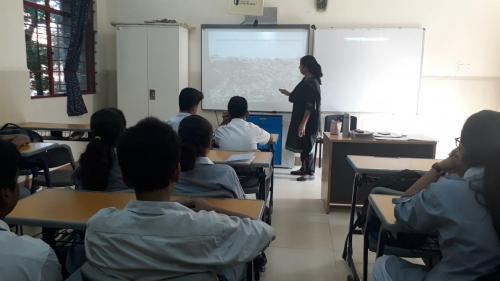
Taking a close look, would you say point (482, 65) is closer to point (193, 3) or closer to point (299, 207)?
point (299, 207)

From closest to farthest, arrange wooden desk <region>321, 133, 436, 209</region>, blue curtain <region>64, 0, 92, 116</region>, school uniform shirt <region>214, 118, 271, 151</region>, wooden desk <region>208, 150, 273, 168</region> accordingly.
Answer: wooden desk <region>208, 150, 273, 168</region> → school uniform shirt <region>214, 118, 271, 151</region> → wooden desk <region>321, 133, 436, 209</region> → blue curtain <region>64, 0, 92, 116</region>

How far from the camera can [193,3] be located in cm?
643

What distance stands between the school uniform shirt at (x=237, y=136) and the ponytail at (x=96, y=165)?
1.44 metres

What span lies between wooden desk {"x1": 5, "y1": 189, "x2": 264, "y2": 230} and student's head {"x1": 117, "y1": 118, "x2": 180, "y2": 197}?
0.58m

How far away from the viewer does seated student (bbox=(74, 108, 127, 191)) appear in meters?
2.14

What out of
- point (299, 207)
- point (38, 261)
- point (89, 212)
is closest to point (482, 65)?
point (299, 207)

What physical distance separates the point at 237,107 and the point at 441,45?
12.7 feet

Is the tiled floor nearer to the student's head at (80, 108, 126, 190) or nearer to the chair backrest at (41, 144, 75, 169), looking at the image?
the student's head at (80, 108, 126, 190)

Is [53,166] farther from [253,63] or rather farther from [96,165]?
[253,63]

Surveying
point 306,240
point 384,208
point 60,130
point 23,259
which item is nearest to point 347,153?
point 306,240

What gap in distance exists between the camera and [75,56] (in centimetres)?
580

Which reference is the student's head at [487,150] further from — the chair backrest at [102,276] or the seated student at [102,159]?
the seated student at [102,159]

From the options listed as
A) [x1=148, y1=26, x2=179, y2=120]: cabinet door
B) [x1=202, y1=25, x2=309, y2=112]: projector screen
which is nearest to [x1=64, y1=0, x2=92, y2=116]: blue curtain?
[x1=148, y1=26, x2=179, y2=120]: cabinet door

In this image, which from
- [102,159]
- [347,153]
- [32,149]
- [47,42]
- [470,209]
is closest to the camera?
[470,209]
